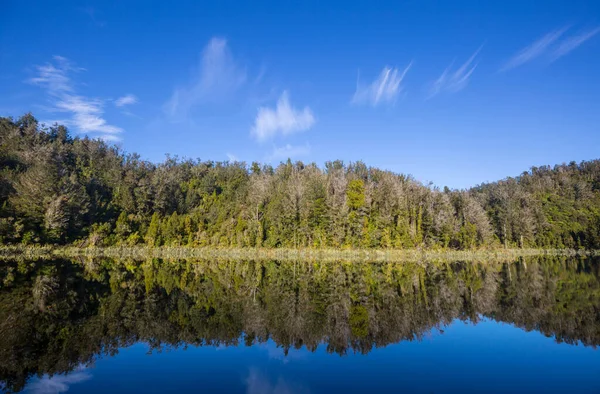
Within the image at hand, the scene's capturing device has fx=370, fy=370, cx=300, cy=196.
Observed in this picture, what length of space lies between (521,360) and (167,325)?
13.1m

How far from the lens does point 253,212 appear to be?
84812mm

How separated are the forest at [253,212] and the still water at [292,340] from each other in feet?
157

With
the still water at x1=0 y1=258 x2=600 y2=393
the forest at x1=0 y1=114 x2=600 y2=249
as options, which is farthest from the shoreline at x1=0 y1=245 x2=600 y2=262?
the still water at x1=0 y1=258 x2=600 y2=393

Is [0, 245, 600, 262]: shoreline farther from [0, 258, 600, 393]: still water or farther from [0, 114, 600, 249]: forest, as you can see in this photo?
[0, 258, 600, 393]: still water

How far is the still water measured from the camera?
32.5ft

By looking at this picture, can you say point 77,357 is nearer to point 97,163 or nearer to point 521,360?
point 521,360

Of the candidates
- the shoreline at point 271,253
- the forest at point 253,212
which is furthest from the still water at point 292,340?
the forest at point 253,212

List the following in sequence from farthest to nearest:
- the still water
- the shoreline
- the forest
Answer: the forest < the shoreline < the still water

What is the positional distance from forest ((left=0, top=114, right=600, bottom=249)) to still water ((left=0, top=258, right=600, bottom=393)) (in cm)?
4790

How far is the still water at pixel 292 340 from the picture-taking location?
32.5ft

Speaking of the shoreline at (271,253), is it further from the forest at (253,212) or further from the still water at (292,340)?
the still water at (292,340)

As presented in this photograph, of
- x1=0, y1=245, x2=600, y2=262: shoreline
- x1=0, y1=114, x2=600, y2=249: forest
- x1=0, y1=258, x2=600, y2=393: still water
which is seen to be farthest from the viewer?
x1=0, y1=114, x2=600, y2=249: forest

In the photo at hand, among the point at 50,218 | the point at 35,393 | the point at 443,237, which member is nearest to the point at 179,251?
the point at 50,218

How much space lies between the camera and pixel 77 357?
11.0 m
